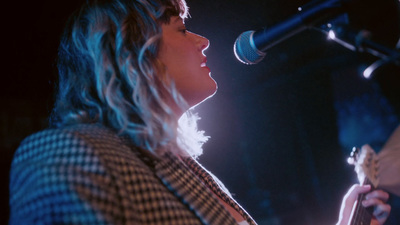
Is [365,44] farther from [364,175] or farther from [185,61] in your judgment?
[364,175]

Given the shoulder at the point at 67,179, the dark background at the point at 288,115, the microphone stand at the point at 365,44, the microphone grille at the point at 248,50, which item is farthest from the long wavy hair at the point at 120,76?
the dark background at the point at 288,115

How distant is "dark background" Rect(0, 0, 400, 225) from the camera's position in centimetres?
412

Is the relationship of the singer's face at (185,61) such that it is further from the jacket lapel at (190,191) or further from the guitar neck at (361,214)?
the guitar neck at (361,214)

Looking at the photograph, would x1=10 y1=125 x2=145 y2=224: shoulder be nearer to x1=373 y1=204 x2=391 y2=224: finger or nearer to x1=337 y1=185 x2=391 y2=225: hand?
x1=337 y1=185 x2=391 y2=225: hand

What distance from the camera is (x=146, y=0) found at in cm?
128

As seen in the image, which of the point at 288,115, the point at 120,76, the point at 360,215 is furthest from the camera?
the point at 288,115

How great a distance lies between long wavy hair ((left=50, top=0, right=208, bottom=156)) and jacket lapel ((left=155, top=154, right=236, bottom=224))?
0.07 meters

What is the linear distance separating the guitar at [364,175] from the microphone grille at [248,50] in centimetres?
110

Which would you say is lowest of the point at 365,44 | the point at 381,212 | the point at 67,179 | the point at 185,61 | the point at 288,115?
the point at 67,179

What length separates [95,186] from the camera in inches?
26.8

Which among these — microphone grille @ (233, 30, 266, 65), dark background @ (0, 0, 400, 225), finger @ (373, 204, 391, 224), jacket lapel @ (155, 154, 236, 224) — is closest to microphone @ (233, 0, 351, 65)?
microphone grille @ (233, 30, 266, 65)

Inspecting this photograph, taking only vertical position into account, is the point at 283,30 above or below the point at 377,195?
above

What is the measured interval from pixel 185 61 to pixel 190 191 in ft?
2.04

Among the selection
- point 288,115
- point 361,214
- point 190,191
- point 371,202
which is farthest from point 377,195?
point 288,115
